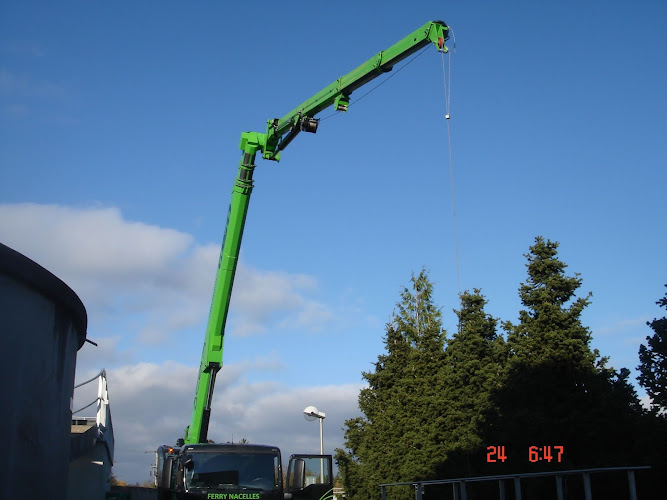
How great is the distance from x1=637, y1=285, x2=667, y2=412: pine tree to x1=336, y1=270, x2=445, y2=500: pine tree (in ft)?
34.2

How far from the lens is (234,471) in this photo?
1457 centimetres

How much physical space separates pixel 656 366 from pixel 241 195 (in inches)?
570

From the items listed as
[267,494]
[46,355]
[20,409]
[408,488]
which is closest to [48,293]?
[46,355]

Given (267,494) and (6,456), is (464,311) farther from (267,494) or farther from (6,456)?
(6,456)

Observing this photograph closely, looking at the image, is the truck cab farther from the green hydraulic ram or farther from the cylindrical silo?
the green hydraulic ram

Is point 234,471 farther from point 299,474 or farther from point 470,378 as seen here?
point 470,378

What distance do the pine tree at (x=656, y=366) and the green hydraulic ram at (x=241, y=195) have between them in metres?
13.1

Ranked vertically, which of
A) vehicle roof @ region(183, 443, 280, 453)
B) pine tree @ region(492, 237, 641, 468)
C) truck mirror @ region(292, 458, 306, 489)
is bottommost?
truck mirror @ region(292, 458, 306, 489)

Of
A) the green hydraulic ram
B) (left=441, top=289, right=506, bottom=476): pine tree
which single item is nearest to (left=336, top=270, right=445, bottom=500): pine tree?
(left=441, top=289, right=506, bottom=476): pine tree

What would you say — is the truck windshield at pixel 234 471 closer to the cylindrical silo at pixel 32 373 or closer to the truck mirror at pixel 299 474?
the truck mirror at pixel 299 474

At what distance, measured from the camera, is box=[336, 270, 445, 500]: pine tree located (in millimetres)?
33469

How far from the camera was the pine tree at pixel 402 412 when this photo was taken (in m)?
33.5

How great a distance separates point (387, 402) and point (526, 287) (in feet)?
39.7
